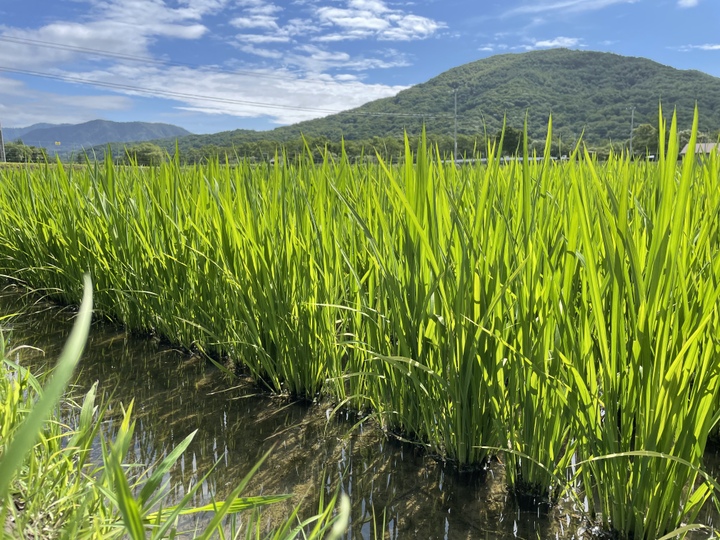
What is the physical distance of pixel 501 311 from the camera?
120cm

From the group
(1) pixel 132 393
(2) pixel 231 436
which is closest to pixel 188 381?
(1) pixel 132 393

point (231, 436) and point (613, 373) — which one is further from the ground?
point (613, 373)

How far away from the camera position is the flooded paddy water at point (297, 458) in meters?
1.24

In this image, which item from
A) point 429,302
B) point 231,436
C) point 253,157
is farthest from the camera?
point 253,157

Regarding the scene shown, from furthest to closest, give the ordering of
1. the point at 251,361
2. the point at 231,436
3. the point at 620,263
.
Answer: the point at 251,361 < the point at 231,436 < the point at 620,263

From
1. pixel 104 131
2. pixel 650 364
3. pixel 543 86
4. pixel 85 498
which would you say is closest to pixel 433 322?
pixel 650 364

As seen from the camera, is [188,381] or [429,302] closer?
[429,302]

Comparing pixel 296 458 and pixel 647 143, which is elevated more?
pixel 647 143

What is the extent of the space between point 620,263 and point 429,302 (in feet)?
1.53

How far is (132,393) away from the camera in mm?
1979

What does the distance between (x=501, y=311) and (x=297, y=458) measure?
79 cm

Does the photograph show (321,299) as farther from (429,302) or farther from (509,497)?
(509,497)

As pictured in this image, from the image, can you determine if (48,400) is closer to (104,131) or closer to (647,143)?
(647,143)

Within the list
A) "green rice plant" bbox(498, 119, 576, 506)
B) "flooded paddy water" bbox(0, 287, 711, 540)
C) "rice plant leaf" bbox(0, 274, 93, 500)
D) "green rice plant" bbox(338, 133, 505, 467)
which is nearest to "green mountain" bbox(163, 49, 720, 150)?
"flooded paddy water" bbox(0, 287, 711, 540)
